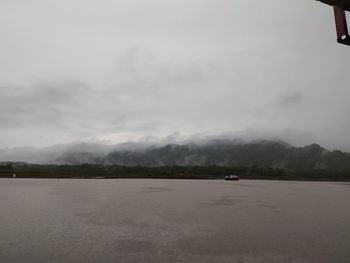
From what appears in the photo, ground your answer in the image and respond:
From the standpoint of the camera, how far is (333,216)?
34031mm

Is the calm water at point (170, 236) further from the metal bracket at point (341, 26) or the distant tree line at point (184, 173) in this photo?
the distant tree line at point (184, 173)

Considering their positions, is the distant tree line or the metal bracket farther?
the distant tree line

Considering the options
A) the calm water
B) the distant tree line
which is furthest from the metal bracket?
the distant tree line

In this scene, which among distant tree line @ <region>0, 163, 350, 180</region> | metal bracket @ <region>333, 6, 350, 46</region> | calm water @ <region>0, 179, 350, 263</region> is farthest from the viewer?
distant tree line @ <region>0, 163, 350, 180</region>

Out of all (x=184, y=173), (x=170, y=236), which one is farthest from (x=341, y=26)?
(x=184, y=173)

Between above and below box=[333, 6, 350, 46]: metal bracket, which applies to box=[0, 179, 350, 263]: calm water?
below

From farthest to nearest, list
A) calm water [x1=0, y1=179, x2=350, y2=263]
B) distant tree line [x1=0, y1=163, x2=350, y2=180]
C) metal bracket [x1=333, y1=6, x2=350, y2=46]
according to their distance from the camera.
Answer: distant tree line [x1=0, y1=163, x2=350, y2=180] < calm water [x1=0, y1=179, x2=350, y2=263] < metal bracket [x1=333, y1=6, x2=350, y2=46]

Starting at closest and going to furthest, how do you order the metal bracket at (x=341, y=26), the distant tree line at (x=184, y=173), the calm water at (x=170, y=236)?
the metal bracket at (x=341, y=26) < the calm water at (x=170, y=236) < the distant tree line at (x=184, y=173)

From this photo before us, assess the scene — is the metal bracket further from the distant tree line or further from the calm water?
the distant tree line

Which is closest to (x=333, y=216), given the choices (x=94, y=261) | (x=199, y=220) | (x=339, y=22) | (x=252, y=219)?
(x=252, y=219)

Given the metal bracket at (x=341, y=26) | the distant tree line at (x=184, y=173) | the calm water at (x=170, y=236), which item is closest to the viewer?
the metal bracket at (x=341, y=26)

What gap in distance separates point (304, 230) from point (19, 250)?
54.5 ft

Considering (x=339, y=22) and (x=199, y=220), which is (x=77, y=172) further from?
(x=339, y=22)

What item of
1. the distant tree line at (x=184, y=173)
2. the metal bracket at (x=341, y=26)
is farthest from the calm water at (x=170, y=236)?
the distant tree line at (x=184, y=173)
